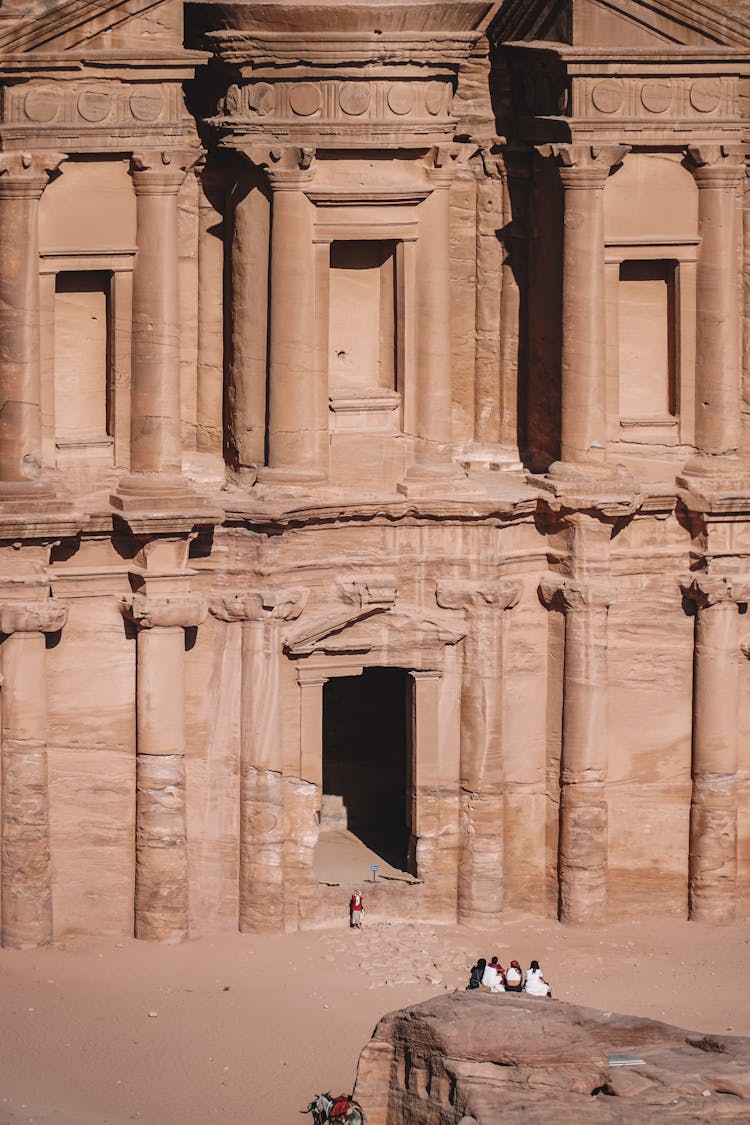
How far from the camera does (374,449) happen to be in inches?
1420

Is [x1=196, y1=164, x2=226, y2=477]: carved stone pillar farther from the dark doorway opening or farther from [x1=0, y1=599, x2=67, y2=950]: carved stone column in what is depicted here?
the dark doorway opening

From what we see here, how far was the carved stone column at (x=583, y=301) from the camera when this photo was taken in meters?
35.6

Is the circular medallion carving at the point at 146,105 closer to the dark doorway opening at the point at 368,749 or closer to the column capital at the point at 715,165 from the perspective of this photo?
the column capital at the point at 715,165

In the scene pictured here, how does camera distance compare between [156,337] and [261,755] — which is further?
[261,755]

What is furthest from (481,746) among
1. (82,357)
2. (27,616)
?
(82,357)

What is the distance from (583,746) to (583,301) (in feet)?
16.6

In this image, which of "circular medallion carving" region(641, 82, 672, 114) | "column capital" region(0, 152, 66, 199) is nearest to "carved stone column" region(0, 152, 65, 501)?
"column capital" region(0, 152, 66, 199)

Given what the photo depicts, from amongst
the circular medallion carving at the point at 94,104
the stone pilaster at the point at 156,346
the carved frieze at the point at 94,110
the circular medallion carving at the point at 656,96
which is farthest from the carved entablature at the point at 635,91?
the circular medallion carving at the point at 94,104

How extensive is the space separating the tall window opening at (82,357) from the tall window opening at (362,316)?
8.45 ft

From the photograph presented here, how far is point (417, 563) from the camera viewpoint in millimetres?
36094

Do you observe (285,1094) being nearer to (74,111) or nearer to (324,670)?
(324,670)

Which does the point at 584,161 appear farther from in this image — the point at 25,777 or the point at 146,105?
the point at 25,777

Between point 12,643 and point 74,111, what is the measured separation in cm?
569

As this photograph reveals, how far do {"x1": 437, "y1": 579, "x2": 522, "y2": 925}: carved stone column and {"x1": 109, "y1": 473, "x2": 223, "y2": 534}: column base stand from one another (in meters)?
3.09
